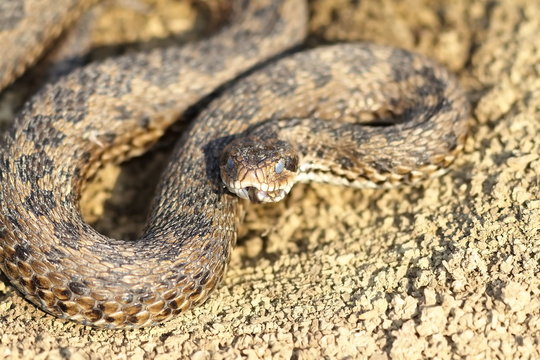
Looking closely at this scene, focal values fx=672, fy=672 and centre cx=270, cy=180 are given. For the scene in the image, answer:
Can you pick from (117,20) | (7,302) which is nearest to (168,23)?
(117,20)

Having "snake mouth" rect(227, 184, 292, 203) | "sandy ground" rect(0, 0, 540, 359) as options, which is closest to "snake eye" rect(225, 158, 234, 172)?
"snake mouth" rect(227, 184, 292, 203)

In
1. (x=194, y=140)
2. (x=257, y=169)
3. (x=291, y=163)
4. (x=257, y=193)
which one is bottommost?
(x=257, y=193)

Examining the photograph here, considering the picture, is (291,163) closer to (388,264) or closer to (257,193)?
(257,193)

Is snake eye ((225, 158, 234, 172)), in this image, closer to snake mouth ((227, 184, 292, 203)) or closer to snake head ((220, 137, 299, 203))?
snake head ((220, 137, 299, 203))

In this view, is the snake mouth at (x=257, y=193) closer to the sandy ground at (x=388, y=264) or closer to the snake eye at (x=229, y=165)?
the snake eye at (x=229, y=165)

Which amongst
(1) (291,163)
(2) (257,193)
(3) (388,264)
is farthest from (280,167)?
(3) (388,264)

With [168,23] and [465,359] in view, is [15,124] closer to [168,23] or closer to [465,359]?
[168,23]

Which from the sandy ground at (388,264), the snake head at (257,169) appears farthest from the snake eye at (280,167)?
the sandy ground at (388,264)
